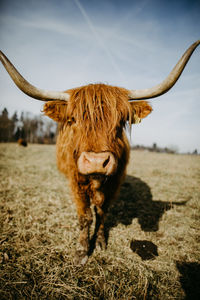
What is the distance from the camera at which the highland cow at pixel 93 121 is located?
5.22ft

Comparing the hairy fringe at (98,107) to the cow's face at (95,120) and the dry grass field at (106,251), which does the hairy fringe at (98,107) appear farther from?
the dry grass field at (106,251)

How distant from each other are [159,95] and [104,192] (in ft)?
5.90

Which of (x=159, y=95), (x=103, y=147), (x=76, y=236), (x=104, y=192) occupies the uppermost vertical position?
(x=159, y=95)

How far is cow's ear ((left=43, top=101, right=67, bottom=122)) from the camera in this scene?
203cm

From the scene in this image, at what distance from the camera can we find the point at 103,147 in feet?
5.33

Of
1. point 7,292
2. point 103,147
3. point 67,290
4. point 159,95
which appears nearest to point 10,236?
point 7,292

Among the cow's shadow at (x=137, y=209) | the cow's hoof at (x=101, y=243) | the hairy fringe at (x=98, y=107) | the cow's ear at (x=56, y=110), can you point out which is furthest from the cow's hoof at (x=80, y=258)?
the cow's ear at (x=56, y=110)

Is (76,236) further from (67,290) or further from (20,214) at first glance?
(20,214)

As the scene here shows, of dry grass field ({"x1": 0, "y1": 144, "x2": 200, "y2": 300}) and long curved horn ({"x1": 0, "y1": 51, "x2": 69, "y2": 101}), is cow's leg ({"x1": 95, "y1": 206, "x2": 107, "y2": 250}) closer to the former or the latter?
dry grass field ({"x1": 0, "y1": 144, "x2": 200, "y2": 300})

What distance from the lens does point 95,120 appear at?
1.83 meters

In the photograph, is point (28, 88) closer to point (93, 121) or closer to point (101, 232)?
point (93, 121)

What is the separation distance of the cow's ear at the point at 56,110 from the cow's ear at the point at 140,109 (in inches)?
42.7

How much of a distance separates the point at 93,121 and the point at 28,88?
98 cm

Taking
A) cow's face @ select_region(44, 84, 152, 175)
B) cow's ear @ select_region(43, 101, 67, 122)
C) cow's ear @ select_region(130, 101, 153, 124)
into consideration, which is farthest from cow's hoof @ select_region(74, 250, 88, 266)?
cow's ear @ select_region(130, 101, 153, 124)
